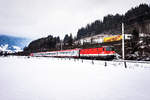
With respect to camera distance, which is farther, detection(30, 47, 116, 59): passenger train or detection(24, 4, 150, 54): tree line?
detection(24, 4, 150, 54): tree line

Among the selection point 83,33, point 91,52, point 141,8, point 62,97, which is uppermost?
point 141,8

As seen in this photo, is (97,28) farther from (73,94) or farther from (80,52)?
(73,94)

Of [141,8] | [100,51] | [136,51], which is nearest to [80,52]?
[100,51]

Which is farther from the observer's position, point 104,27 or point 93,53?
point 104,27

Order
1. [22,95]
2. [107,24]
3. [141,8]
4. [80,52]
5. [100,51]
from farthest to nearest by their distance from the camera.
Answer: [107,24]
[141,8]
[80,52]
[100,51]
[22,95]

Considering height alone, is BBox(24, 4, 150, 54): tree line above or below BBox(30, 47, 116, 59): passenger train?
above

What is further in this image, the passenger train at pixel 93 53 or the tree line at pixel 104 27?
the tree line at pixel 104 27

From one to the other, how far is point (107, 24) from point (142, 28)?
48921 mm

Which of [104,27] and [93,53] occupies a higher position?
[104,27]

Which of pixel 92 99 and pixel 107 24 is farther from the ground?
pixel 107 24

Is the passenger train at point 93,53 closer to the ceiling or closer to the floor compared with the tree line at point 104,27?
closer to the floor

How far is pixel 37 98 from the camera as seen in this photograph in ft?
14.6

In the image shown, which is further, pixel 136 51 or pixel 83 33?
pixel 83 33

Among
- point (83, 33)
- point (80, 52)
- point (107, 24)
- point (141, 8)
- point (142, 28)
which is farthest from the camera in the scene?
point (83, 33)
